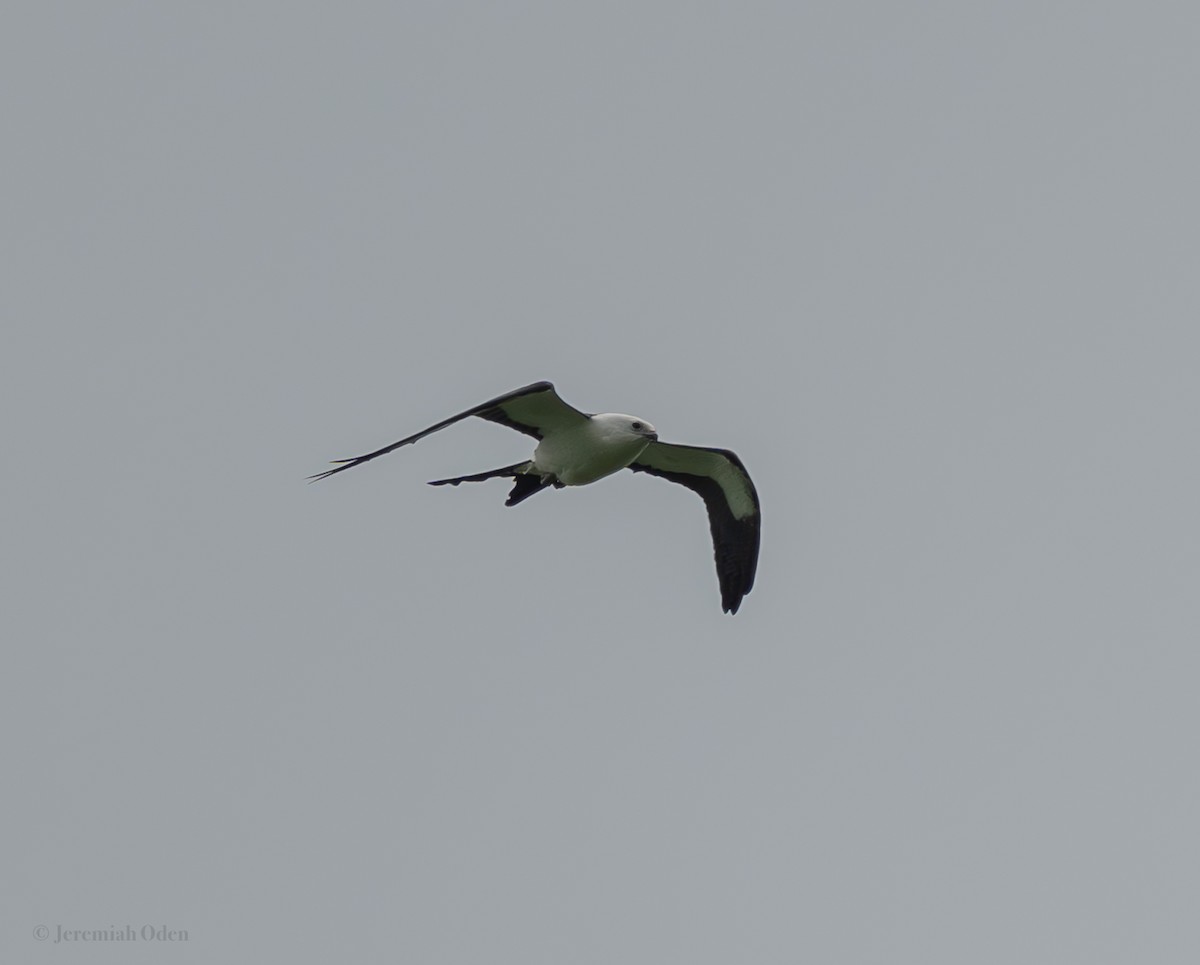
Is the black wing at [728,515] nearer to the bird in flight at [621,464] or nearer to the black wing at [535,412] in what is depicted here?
the bird in flight at [621,464]

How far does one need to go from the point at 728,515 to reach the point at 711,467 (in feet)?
2.81

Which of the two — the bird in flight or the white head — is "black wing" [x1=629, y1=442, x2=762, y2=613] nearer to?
the bird in flight

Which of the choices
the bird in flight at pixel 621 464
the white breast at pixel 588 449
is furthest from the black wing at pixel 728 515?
the white breast at pixel 588 449

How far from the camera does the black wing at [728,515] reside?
892 inches

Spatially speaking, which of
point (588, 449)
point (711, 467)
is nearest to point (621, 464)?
point (588, 449)

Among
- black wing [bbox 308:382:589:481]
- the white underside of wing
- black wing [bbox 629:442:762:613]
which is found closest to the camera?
black wing [bbox 308:382:589:481]

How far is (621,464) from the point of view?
20469 millimetres

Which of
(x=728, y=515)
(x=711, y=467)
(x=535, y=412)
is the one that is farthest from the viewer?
(x=728, y=515)

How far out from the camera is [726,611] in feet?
74.5

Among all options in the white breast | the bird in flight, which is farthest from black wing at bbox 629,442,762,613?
the white breast

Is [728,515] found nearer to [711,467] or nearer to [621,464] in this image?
[711,467]

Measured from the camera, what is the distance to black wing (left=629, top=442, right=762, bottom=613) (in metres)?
22.7

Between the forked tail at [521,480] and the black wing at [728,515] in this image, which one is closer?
the forked tail at [521,480]

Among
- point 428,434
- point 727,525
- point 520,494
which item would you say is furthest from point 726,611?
point 428,434
